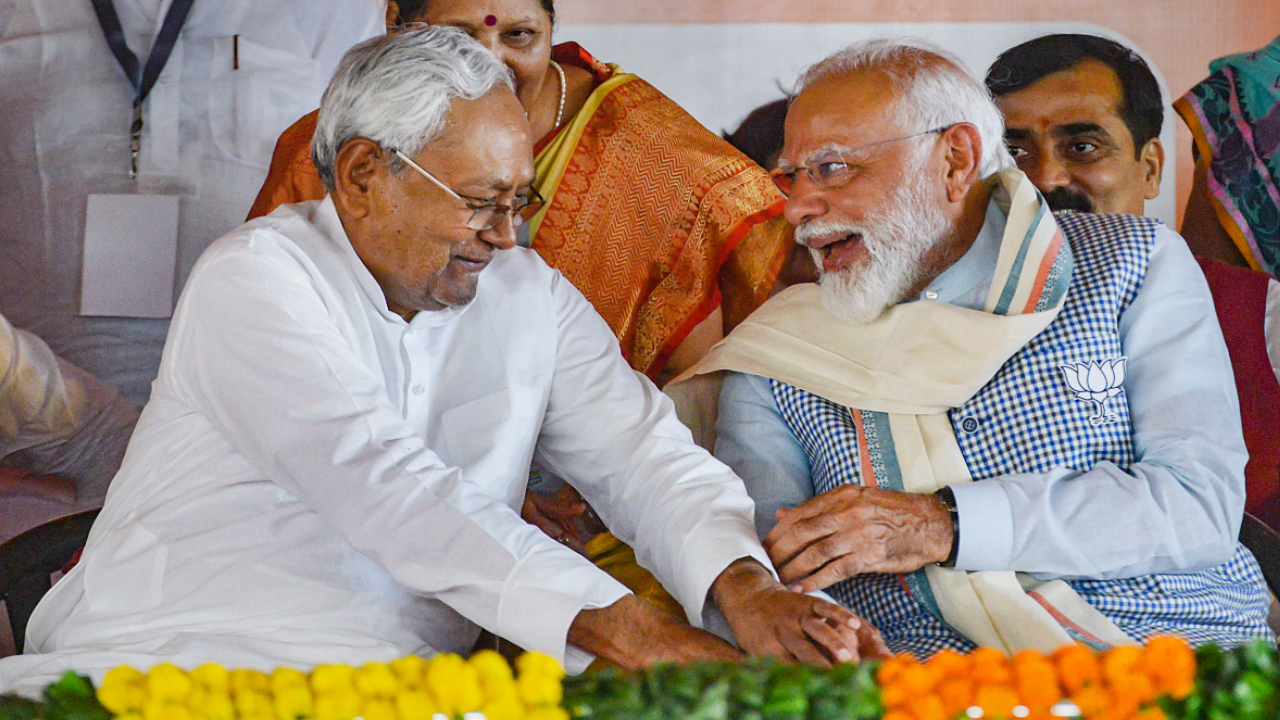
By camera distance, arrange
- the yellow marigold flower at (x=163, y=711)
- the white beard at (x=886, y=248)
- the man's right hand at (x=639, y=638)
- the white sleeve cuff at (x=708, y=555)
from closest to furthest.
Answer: the yellow marigold flower at (x=163, y=711) → the man's right hand at (x=639, y=638) → the white sleeve cuff at (x=708, y=555) → the white beard at (x=886, y=248)

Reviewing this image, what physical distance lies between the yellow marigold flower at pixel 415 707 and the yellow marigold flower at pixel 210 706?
0.20m

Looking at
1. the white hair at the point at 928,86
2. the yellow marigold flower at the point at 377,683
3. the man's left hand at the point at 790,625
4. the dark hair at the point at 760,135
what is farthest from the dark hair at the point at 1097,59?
the yellow marigold flower at the point at 377,683

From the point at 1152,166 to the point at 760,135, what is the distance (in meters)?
1.09

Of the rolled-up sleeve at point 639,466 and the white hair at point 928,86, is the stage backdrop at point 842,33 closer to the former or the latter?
the white hair at point 928,86

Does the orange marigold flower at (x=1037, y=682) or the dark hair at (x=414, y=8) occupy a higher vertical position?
the dark hair at (x=414, y=8)

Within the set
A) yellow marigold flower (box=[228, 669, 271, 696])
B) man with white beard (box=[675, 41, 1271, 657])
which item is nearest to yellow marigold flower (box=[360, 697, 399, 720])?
yellow marigold flower (box=[228, 669, 271, 696])

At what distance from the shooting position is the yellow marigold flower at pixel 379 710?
132 cm

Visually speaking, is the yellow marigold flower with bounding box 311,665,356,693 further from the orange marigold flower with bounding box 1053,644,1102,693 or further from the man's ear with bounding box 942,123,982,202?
the man's ear with bounding box 942,123,982,202

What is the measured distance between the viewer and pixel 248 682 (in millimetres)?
1386

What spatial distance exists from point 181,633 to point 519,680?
77 cm

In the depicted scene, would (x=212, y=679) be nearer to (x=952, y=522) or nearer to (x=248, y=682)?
(x=248, y=682)

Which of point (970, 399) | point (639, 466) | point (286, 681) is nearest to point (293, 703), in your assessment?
point (286, 681)

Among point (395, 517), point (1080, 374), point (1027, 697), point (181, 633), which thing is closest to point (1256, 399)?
point (1080, 374)

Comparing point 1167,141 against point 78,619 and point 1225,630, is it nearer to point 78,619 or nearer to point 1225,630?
point 1225,630
